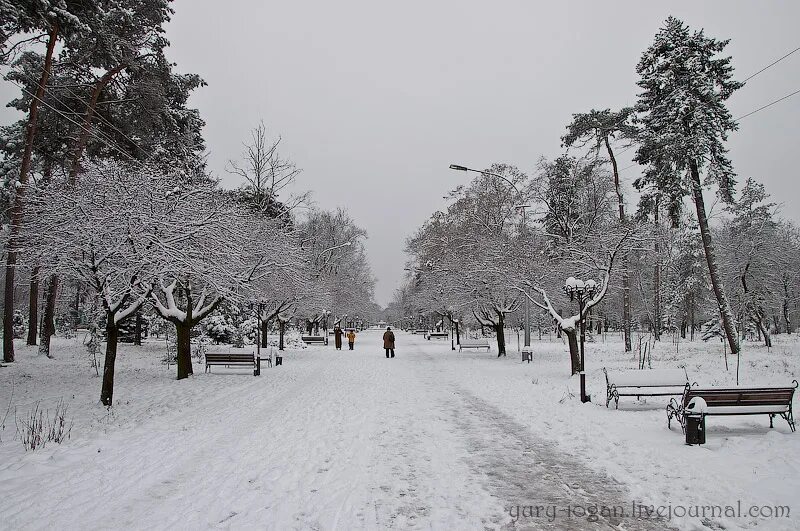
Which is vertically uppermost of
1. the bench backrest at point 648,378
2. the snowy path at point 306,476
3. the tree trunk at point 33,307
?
the tree trunk at point 33,307

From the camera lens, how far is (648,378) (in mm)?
10641

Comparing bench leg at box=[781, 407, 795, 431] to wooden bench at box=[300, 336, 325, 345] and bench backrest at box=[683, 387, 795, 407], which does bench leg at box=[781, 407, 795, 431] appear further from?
wooden bench at box=[300, 336, 325, 345]

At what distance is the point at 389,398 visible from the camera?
12242 mm

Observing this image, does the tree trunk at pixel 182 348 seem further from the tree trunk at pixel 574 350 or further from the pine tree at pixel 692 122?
the pine tree at pixel 692 122

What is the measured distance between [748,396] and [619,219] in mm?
17470

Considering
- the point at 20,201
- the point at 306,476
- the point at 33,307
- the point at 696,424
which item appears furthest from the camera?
the point at 33,307

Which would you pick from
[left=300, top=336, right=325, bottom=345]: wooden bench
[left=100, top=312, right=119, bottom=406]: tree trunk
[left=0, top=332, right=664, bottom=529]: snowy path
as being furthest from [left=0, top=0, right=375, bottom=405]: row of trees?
[left=300, top=336, right=325, bottom=345]: wooden bench

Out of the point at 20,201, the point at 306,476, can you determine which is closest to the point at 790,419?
the point at 306,476

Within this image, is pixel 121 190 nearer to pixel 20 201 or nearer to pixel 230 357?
pixel 20 201

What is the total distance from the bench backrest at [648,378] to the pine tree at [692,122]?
12.1 metres

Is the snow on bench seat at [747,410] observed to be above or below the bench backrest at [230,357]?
below

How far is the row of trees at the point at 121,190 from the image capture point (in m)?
10.5

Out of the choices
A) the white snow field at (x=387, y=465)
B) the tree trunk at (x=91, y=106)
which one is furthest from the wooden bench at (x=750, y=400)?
the tree trunk at (x=91, y=106)

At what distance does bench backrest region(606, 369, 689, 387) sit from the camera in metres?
10.5
